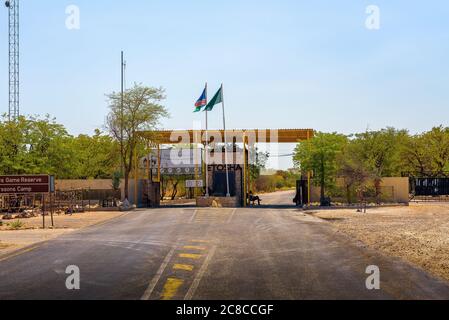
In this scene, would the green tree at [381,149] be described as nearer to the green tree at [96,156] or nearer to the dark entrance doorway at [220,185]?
the dark entrance doorway at [220,185]

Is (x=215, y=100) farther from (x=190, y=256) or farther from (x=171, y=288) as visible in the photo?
(x=171, y=288)

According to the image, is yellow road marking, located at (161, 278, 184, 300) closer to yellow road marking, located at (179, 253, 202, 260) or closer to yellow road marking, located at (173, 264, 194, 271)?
yellow road marking, located at (173, 264, 194, 271)

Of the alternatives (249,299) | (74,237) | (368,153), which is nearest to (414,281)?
(249,299)

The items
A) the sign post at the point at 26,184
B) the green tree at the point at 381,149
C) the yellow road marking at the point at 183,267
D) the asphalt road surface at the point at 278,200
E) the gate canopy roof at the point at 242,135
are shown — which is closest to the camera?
the yellow road marking at the point at 183,267

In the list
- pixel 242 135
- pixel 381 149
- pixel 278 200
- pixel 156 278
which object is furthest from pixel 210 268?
pixel 381 149

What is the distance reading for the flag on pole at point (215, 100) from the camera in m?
47.8

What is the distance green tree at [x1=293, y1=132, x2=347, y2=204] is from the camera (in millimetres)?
46403

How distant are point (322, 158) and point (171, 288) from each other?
36.3 metres

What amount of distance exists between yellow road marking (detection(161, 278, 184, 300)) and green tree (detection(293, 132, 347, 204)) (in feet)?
114

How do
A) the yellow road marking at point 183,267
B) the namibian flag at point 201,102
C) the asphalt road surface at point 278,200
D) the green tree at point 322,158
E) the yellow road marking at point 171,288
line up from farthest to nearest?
1. the asphalt road surface at point 278,200
2. the namibian flag at point 201,102
3. the green tree at point 322,158
4. the yellow road marking at point 183,267
5. the yellow road marking at point 171,288

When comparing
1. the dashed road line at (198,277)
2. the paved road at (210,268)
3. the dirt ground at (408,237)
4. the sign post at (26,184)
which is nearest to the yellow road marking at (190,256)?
the paved road at (210,268)

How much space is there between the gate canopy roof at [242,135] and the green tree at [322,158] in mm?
4002
